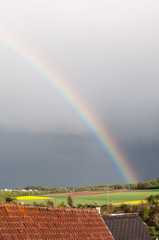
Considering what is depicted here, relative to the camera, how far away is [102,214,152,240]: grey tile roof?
27969 mm

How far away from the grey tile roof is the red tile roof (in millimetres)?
9313

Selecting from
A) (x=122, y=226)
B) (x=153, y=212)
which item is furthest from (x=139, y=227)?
(x=153, y=212)

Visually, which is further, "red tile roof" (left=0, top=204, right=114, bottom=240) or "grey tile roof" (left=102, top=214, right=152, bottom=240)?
"grey tile roof" (left=102, top=214, right=152, bottom=240)

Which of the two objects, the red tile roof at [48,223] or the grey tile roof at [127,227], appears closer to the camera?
the red tile roof at [48,223]

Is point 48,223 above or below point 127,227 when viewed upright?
below

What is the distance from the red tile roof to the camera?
1436 cm

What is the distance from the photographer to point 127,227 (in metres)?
29.0

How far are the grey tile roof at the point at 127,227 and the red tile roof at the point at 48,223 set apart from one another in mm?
9313

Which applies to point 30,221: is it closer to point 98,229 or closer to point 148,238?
point 98,229

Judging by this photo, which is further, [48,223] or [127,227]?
[127,227]

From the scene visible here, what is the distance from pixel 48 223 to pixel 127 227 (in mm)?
14153

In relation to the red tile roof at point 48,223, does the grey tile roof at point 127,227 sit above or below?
above

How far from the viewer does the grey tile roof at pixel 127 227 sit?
28.0 metres

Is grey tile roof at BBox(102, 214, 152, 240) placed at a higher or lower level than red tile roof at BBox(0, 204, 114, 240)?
higher
